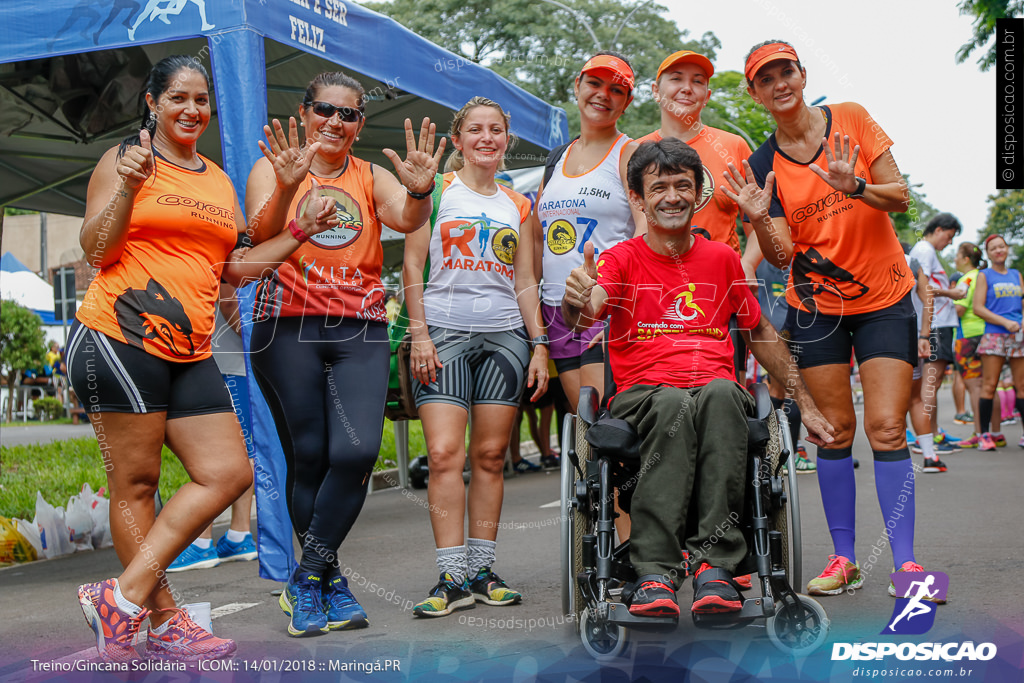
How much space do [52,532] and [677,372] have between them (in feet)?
13.9

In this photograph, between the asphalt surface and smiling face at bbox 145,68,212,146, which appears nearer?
the asphalt surface

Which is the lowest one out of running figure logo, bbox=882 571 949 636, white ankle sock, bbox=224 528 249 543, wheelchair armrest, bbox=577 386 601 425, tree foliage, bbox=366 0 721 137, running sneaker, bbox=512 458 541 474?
running sneaker, bbox=512 458 541 474

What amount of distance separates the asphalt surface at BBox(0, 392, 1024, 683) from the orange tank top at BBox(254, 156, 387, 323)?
122cm

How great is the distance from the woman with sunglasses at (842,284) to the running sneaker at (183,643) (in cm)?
226

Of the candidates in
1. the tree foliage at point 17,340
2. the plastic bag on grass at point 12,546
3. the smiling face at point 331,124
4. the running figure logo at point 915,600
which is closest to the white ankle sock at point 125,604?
the smiling face at point 331,124

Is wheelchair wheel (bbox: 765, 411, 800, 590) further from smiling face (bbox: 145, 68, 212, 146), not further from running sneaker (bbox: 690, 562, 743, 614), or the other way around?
smiling face (bbox: 145, 68, 212, 146)

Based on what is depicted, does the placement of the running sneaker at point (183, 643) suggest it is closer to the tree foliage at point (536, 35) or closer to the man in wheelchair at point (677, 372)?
the man in wheelchair at point (677, 372)

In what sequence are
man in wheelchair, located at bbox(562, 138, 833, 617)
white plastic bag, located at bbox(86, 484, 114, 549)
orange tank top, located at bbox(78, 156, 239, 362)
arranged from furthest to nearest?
white plastic bag, located at bbox(86, 484, 114, 549)
orange tank top, located at bbox(78, 156, 239, 362)
man in wheelchair, located at bbox(562, 138, 833, 617)

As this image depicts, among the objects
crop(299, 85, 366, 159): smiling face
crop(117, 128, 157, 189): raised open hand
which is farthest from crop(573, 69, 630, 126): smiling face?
crop(117, 128, 157, 189): raised open hand

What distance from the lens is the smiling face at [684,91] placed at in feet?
14.1

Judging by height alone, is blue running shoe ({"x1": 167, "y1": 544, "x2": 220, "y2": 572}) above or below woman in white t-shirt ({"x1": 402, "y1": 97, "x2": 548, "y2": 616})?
below

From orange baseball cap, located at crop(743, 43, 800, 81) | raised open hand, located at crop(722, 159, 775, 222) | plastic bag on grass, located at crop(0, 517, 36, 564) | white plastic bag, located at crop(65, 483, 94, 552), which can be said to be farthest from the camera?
white plastic bag, located at crop(65, 483, 94, 552)

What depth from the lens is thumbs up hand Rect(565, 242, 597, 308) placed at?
131 inches

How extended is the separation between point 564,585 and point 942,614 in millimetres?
1380
